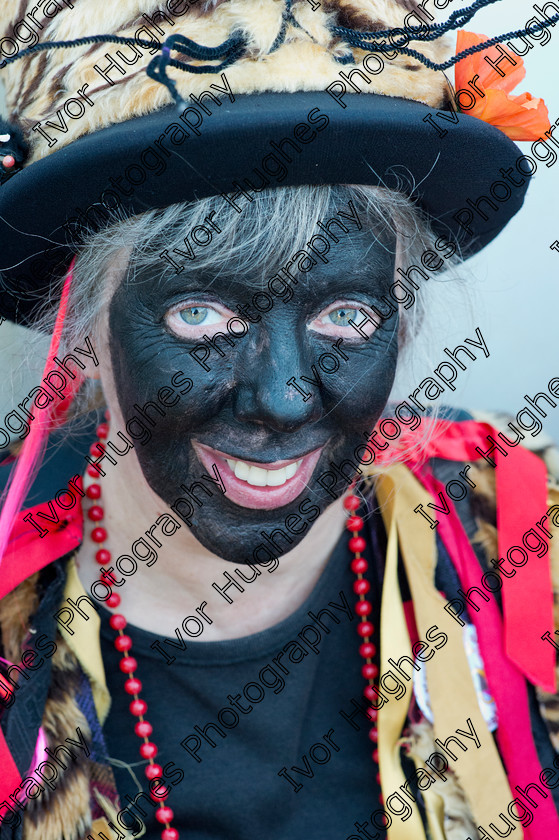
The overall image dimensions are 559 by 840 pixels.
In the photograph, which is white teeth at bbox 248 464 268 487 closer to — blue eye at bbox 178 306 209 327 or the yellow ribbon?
blue eye at bbox 178 306 209 327

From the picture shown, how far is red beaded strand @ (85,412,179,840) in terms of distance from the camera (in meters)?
1.46

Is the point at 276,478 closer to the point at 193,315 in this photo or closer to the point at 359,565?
the point at 193,315

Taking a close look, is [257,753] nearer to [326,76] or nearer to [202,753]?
[202,753]

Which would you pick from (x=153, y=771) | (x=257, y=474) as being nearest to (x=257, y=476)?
(x=257, y=474)

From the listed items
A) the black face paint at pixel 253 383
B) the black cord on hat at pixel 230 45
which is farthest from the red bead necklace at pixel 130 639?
the black cord on hat at pixel 230 45

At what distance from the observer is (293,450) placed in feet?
4.26

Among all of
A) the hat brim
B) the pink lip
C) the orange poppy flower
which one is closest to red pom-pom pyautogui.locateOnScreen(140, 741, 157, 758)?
the pink lip

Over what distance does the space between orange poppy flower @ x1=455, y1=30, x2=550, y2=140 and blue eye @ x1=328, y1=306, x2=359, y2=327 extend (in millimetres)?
375

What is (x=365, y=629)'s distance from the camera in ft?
5.35

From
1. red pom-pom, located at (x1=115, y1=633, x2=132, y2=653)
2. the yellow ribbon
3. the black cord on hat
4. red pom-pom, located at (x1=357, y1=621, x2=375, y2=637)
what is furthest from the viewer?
red pom-pom, located at (x1=357, y1=621, x2=375, y2=637)

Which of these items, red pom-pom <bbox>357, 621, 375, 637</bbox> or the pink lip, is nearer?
the pink lip

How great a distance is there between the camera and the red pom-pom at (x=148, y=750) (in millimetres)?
1483

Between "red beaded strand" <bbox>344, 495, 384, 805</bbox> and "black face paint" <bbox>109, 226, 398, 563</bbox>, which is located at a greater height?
"black face paint" <bbox>109, 226, 398, 563</bbox>

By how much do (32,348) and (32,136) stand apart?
0.51 meters
